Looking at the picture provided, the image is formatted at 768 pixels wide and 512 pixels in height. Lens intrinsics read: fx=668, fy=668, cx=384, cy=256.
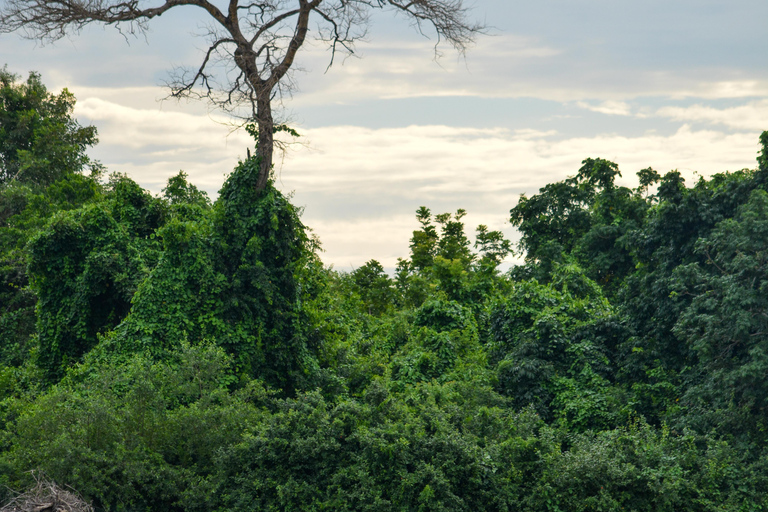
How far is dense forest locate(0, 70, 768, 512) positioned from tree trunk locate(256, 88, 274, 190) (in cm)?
33

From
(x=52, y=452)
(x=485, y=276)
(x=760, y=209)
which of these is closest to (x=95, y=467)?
(x=52, y=452)

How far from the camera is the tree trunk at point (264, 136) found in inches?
613

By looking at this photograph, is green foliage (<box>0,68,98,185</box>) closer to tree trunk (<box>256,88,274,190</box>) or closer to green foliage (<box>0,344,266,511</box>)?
tree trunk (<box>256,88,274,190</box>)

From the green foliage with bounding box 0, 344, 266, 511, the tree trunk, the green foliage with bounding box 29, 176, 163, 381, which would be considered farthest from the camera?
the green foliage with bounding box 29, 176, 163, 381

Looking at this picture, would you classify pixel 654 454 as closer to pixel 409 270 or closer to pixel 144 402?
pixel 144 402

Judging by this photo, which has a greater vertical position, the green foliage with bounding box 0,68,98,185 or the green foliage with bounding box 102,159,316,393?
the green foliage with bounding box 0,68,98,185

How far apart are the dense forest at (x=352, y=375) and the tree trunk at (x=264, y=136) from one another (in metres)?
0.33

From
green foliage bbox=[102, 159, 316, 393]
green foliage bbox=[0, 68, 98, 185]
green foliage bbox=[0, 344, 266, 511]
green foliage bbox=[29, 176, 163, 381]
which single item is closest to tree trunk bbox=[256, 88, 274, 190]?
green foliage bbox=[102, 159, 316, 393]

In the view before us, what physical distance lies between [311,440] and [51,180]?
23.6 meters

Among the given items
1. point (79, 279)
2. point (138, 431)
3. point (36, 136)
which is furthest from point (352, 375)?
point (36, 136)

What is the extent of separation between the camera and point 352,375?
16531mm

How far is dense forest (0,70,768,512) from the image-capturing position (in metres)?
11.0

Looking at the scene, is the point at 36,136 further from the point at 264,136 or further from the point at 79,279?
the point at 264,136

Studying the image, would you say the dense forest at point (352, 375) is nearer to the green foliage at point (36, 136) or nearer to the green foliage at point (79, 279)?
the green foliage at point (79, 279)
